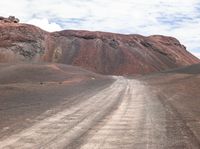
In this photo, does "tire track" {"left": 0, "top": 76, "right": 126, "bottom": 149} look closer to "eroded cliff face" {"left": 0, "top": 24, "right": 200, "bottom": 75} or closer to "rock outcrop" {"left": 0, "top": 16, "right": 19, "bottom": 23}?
"eroded cliff face" {"left": 0, "top": 24, "right": 200, "bottom": 75}

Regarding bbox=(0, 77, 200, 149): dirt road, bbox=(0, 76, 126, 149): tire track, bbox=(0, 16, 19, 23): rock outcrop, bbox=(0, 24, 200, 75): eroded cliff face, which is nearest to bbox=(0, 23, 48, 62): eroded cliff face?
bbox=(0, 24, 200, 75): eroded cliff face

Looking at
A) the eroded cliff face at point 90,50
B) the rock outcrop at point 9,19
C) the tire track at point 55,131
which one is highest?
A: the rock outcrop at point 9,19

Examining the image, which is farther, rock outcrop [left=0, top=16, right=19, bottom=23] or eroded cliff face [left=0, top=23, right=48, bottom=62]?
rock outcrop [left=0, top=16, right=19, bottom=23]

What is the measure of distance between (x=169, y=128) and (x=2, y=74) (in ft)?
132

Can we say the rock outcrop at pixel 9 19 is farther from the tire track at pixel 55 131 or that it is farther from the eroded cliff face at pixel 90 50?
the tire track at pixel 55 131

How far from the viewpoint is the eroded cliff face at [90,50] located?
103 metres

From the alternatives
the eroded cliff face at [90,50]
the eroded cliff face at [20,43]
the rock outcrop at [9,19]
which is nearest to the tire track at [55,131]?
the eroded cliff face at [20,43]

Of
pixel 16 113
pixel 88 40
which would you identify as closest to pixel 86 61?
pixel 88 40

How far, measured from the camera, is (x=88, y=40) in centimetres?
12888

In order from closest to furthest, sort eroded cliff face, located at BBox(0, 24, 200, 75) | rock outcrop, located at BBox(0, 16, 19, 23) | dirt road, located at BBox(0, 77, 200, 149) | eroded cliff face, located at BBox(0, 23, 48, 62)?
dirt road, located at BBox(0, 77, 200, 149), eroded cliff face, located at BBox(0, 23, 48, 62), eroded cliff face, located at BBox(0, 24, 200, 75), rock outcrop, located at BBox(0, 16, 19, 23)

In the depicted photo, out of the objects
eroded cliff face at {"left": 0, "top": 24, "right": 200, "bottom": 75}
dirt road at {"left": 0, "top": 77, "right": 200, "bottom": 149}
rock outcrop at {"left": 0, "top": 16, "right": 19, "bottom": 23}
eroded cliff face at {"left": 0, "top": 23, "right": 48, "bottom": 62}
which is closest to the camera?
dirt road at {"left": 0, "top": 77, "right": 200, "bottom": 149}

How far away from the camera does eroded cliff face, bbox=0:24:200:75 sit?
10338cm

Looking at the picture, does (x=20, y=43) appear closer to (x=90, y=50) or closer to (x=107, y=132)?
(x=90, y=50)

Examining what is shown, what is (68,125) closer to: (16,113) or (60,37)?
(16,113)
